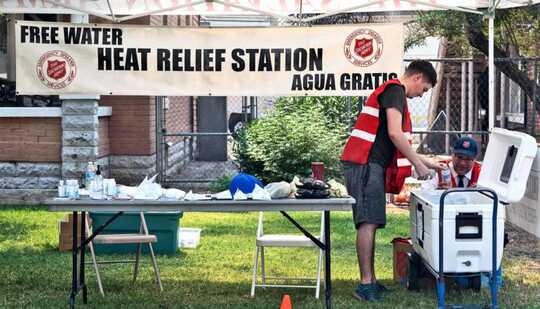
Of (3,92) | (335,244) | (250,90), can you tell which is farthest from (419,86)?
(3,92)

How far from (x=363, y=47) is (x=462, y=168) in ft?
5.99

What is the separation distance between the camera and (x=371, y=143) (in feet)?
24.4

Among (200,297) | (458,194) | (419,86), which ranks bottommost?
(200,297)

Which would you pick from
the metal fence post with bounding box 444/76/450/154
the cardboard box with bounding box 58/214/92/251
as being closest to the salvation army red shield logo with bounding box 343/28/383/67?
the cardboard box with bounding box 58/214/92/251

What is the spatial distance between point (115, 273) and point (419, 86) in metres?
3.36

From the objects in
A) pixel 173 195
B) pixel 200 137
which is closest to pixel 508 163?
pixel 173 195

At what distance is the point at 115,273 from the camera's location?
8.65 meters

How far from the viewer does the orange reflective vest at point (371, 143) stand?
744cm

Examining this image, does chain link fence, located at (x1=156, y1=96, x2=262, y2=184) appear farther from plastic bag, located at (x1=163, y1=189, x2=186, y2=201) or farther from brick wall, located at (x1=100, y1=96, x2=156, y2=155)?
plastic bag, located at (x1=163, y1=189, x2=186, y2=201)

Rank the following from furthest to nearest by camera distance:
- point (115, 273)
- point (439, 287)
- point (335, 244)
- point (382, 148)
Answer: point (335, 244), point (115, 273), point (382, 148), point (439, 287)

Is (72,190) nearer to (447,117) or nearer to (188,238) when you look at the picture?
(188,238)

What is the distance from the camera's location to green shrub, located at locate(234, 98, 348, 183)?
13289 mm

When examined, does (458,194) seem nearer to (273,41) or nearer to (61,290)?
(273,41)

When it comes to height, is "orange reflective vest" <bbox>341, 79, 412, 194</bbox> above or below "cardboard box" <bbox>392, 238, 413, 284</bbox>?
above
